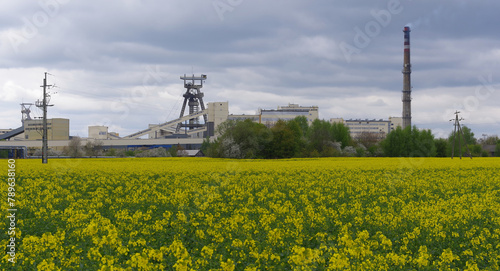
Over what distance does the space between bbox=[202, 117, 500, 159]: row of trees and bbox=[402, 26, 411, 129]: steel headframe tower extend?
18.6 meters

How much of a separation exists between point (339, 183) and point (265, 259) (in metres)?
15.3

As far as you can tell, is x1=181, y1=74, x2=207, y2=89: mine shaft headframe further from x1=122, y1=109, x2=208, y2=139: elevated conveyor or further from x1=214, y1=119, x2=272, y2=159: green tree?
x1=214, y1=119, x2=272, y2=159: green tree

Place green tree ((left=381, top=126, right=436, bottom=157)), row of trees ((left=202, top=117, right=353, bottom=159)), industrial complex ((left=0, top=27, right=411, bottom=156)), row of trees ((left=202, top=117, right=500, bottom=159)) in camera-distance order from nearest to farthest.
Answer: row of trees ((left=202, top=117, right=353, bottom=159)), row of trees ((left=202, top=117, right=500, bottom=159)), green tree ((left=381, top=126, right=436, bottom=157)), industrial complex ((left=0, top=27, right=411, bottom=156))

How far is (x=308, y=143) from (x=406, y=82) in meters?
65.8

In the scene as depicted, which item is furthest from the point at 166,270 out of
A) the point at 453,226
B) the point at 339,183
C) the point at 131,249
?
the point at 339,183

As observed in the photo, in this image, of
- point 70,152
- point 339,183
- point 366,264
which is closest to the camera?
point 366,264

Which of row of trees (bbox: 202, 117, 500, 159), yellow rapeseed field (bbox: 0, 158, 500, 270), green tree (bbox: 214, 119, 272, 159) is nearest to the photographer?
yellow rapeseed field (bbox: 0, 158, 500, 270)

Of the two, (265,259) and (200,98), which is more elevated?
(200,98)

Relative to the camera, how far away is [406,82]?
458 feet

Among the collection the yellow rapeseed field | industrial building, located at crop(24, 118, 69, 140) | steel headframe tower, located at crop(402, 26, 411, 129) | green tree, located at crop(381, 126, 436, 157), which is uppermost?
steel headframe tower, located at crop(402, 26, 411, 129)

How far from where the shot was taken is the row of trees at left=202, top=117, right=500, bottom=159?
69.9 m

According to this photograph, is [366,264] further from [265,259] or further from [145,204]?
[145,204]

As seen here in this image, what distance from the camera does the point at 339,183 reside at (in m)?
23.3

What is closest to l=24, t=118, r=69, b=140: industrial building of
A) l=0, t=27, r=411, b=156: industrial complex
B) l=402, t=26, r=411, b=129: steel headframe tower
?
l=0, t=27, r=411, b=156: industrial complex
